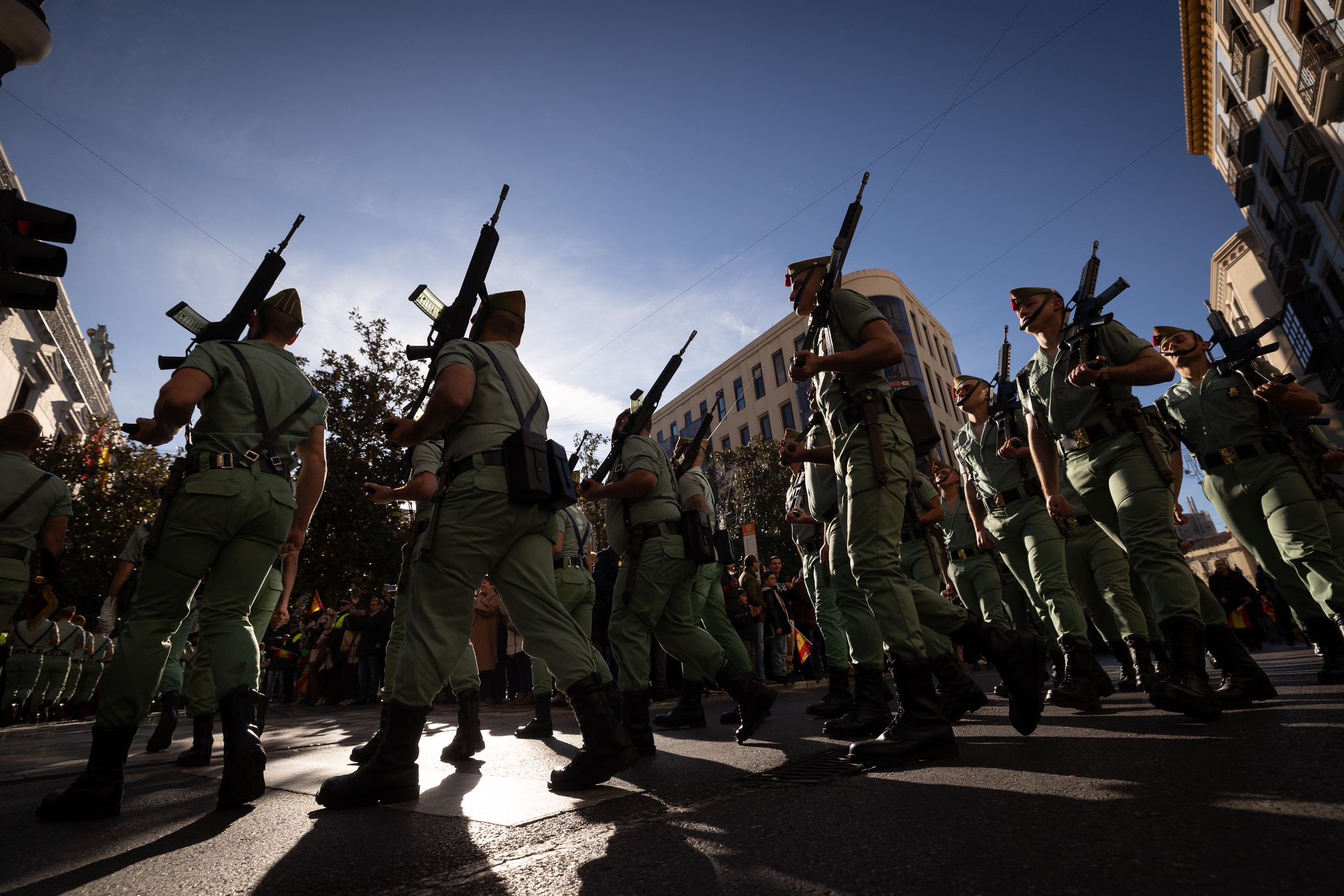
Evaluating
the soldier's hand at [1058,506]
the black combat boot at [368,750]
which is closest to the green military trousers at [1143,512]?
the soldier's hand at [1058,506]

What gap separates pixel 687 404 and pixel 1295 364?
105 ft

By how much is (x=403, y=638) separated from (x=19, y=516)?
86.1 inches

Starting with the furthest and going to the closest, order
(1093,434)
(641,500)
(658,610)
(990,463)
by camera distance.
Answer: (990,463) → (641,500) → (658,610) → (1093,434)

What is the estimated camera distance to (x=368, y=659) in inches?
449

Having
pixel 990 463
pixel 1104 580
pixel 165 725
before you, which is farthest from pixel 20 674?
pixel 1104 580

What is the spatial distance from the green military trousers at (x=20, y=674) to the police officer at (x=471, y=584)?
9998mm

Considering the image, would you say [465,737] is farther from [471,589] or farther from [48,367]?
[48,367]

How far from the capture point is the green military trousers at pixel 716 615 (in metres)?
5.01

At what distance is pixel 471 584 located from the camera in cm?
257

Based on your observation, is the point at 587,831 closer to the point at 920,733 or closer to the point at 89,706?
the point at 920,733

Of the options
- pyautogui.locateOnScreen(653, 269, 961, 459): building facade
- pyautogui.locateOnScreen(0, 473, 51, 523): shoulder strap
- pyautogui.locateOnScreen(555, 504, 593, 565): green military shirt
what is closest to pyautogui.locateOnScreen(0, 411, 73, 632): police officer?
pyautogui.locateOnScreen(0, 473, 51, 523): shoulder strap

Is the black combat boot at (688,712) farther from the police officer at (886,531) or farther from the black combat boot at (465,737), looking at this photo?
the police officer at (886,531)

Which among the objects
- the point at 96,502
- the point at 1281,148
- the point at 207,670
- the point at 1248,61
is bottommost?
the point at 207,670

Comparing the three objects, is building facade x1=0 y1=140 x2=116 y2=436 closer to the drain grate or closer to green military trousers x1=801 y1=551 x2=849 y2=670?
green military trousers x1=801 y1=551 x2=849 y2=670
